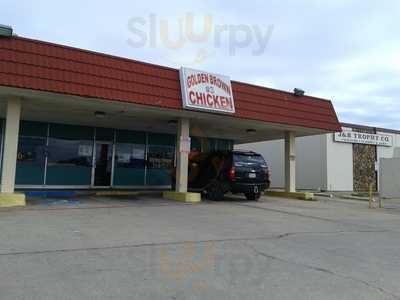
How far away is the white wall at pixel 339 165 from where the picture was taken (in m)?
29.9

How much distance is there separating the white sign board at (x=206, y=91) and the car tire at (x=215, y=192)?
282cm

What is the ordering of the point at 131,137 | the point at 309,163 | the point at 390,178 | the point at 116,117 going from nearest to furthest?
the point at 116,117, the point at 390,178, the point at 131,137, the point at 309,163

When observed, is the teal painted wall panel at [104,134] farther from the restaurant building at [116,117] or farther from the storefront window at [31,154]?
the storefront window at [31,154]

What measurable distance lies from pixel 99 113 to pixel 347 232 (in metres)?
9.80

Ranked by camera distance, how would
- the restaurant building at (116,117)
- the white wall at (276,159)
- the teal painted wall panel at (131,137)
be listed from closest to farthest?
the restaurant building at (116,117) < the teal painted wall panel at (131,137) < the white wall at (276,159)

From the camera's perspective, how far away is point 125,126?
20375 millimetres

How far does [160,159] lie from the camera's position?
74.5 feet

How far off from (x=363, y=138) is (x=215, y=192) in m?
19.0

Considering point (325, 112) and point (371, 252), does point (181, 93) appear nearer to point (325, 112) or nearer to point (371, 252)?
point (325, 112)

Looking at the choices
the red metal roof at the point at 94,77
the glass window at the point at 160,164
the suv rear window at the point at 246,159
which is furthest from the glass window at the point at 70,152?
the suv rear window at the point at 246,159

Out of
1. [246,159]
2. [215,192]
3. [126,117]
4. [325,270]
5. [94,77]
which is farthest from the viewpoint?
[126,117]

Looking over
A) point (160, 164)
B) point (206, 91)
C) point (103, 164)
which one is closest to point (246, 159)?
point (206, 91)

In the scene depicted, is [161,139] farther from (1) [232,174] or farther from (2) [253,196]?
(1) [232,174]

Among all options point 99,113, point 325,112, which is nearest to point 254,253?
point 99,113
